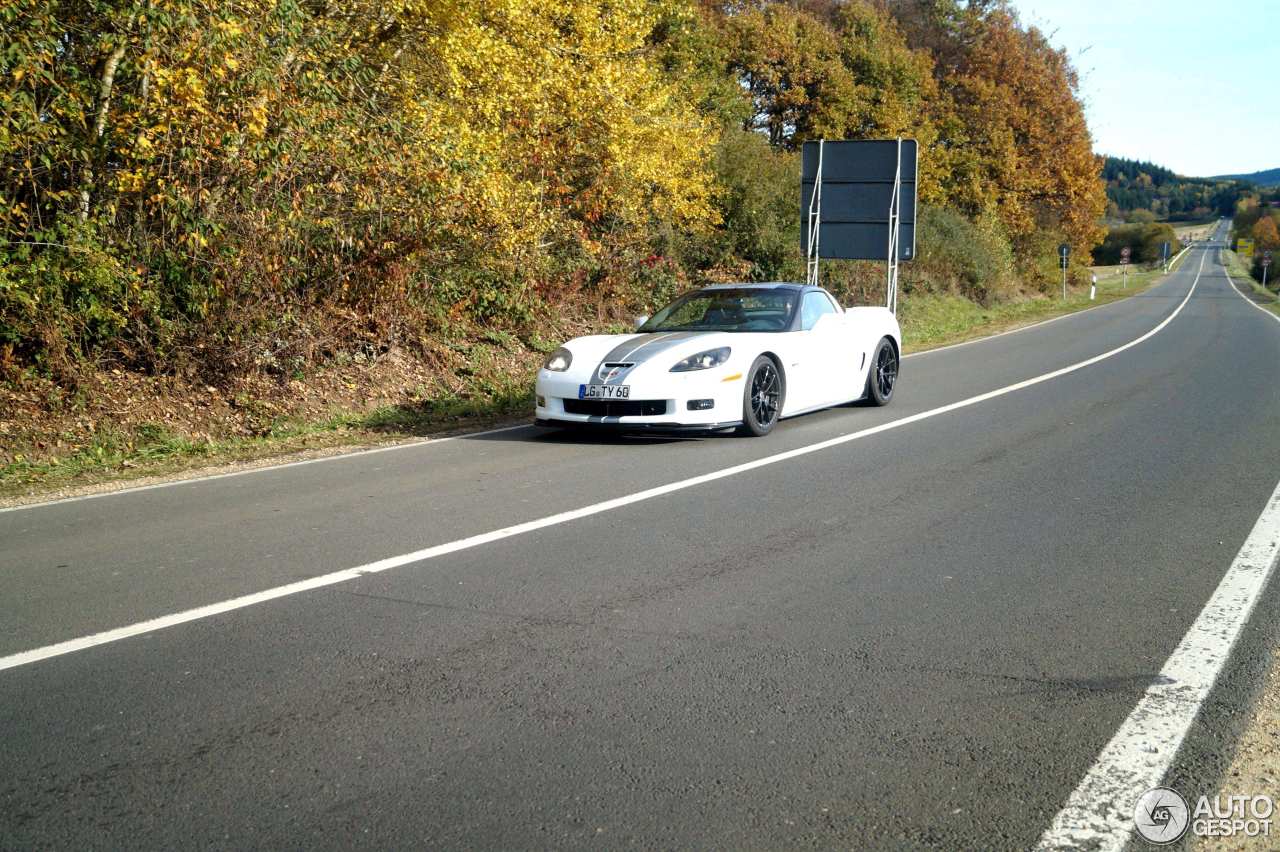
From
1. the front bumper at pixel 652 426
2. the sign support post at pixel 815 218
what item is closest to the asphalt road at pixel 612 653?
the front bumper at pixel 652 426

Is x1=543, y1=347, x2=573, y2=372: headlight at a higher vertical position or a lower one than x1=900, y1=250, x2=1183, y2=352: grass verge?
higher

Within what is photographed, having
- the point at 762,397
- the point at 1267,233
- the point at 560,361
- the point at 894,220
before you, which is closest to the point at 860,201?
the point at 894,220

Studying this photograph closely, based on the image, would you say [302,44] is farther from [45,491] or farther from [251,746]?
[251,746]

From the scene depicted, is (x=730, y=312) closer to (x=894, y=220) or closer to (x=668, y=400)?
(x=668, y=400)

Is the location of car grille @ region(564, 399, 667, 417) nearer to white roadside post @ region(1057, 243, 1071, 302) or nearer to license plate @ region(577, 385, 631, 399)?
license plate @ region(577, 385, 631, 399)

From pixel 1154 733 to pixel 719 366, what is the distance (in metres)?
6.40

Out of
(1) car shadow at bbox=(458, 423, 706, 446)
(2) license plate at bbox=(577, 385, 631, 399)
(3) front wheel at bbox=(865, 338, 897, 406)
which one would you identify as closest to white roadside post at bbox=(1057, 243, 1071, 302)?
(3) front wheel at bbox=(865, 338, 897, 406)

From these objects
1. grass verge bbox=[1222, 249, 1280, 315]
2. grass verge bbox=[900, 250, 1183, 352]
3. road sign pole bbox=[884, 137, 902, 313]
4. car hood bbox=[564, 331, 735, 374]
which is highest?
road sign pole bbox=[884, 137, 902, 313]

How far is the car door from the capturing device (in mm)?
10750

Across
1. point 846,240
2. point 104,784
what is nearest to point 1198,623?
point 104,784

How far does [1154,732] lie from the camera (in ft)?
11.8

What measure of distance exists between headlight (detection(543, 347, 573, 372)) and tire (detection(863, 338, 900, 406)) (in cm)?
375

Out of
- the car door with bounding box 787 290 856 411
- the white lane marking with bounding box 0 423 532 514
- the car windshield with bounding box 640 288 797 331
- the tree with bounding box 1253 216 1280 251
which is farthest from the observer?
the tree with bounding box 1253 216 1280 251

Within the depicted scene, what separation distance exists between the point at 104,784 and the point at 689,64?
91.1 ft
